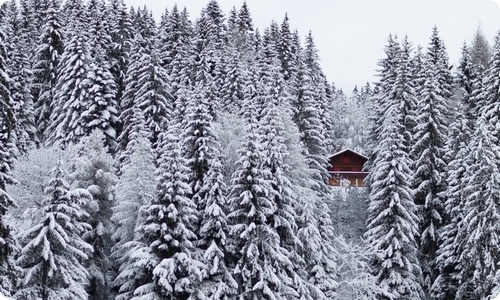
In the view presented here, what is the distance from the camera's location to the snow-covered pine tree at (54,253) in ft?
74.4

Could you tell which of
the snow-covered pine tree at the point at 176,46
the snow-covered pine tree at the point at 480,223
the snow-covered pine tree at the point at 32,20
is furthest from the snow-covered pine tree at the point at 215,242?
the snow-covered pine tree at the point at 32,20

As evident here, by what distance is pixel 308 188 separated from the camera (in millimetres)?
33531

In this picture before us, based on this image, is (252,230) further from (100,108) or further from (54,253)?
(100,108)

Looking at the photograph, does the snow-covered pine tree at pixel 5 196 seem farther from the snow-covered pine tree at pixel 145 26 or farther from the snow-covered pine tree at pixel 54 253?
the snow-covered pine tree at pixel 145 26

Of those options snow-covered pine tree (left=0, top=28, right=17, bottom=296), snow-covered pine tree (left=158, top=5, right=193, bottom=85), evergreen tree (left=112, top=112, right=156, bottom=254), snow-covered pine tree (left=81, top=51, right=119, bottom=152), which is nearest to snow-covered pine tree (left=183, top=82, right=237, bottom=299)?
evergreen tree (left=112, top=112, right=156, bottom=254)

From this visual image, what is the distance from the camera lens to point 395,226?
3472 cm

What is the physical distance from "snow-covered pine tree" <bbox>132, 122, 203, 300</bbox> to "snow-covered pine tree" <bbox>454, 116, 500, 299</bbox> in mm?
16641

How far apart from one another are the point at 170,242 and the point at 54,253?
5.57 metres

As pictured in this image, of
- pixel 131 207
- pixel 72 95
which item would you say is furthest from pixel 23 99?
pixel 131 207

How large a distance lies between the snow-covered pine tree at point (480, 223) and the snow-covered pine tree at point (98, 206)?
2105cm

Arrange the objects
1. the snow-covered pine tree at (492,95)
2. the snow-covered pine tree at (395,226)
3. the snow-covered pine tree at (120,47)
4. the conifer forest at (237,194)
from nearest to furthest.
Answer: the conifer forest at (237,194) < the snow-covered pine tree at (395,226) < the snow-covered pine tree at (492,95) < the snow-covered pine tree at (120,47)

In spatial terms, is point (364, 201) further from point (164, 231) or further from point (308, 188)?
point (164, 231)

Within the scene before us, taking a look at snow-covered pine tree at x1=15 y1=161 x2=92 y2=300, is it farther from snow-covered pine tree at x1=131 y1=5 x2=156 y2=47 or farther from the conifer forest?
snow-covered pine tree at x1=131 y1=5 x2=156 y2=47

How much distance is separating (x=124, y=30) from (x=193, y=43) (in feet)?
34.7
